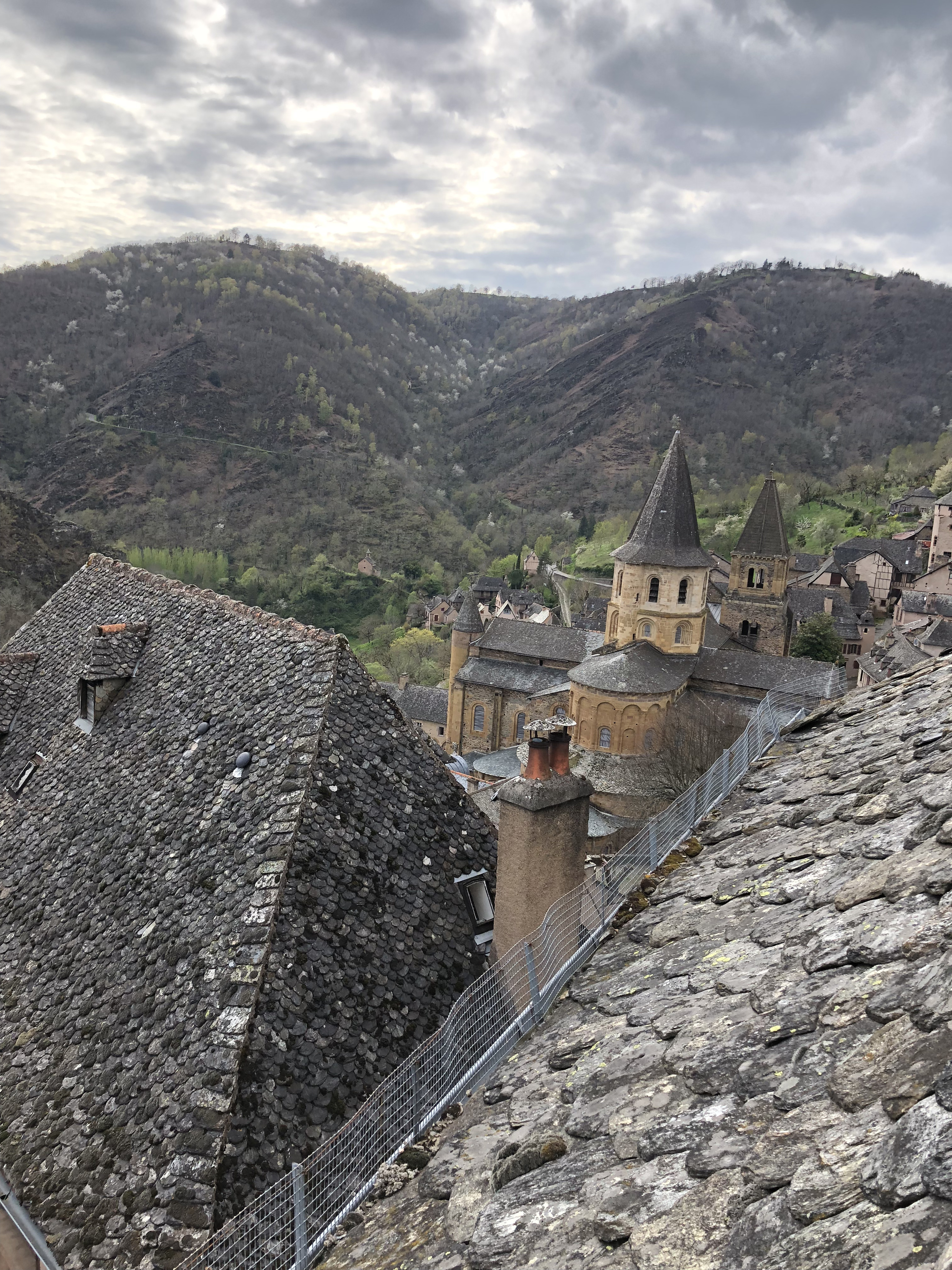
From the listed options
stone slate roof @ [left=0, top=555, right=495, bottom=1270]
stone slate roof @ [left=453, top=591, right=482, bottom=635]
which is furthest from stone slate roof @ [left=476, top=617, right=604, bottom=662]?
stone slate roof @ [left=0, top=555, right=495, bottom=1270]

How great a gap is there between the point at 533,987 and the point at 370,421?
156576 millimetres

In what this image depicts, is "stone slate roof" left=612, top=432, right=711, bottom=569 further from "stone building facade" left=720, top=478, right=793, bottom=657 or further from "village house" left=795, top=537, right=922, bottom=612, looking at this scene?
"village house" left=795, top=537, right=922, bottom=612

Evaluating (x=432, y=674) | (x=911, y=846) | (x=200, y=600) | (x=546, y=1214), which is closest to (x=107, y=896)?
(x=200, y=600)

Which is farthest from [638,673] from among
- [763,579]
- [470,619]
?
[763,579]

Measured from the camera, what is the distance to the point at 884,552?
70188mm

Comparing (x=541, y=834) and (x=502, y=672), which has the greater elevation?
(x=541, y=834)

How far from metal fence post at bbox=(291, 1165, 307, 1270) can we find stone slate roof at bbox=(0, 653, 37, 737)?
1050 centimetres

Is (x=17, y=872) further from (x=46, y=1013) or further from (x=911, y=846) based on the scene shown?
(x=911, y=846)

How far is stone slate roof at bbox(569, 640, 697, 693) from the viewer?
33.7 metres

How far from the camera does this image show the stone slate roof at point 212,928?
21.3 feet

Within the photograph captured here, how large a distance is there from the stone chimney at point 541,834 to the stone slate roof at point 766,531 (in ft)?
144

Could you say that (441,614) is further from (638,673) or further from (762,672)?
(638,673)

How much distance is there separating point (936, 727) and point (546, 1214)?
440cm

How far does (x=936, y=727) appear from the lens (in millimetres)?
5719
